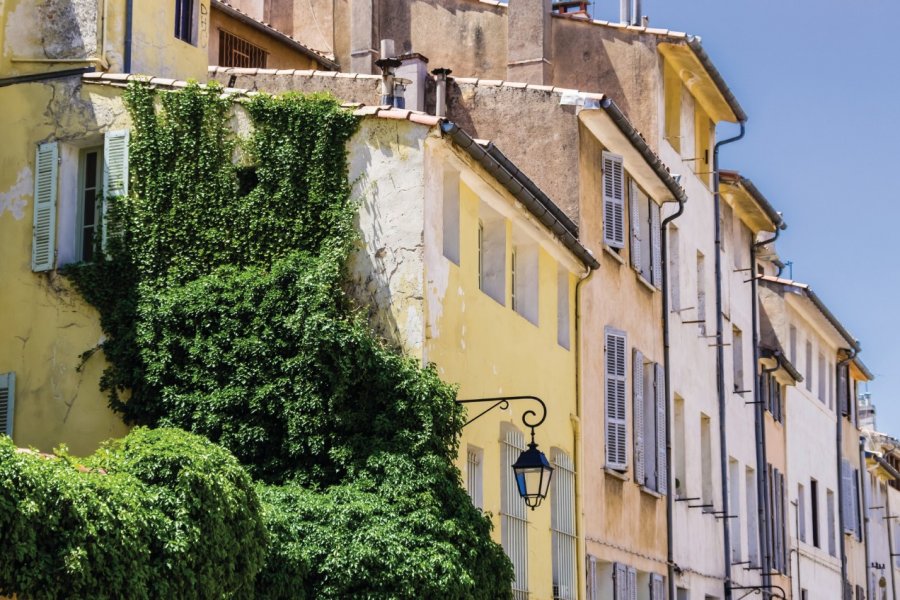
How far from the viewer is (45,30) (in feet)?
64.3

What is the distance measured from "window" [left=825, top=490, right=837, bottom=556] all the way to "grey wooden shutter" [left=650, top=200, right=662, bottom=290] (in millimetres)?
15036

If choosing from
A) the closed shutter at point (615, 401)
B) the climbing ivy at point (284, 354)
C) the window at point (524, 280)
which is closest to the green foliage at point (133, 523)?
the climbing ivy at point (284, 354)

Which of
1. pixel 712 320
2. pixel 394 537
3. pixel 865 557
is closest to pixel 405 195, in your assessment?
pixel 394 537

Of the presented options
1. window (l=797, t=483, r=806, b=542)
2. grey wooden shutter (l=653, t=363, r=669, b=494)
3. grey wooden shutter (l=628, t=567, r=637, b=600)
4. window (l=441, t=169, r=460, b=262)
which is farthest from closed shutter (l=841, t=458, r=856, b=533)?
window (l=441, t=169, r=460, b=262)

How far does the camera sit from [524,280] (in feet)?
72.8

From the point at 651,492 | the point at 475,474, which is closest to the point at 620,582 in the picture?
the point at 651,492

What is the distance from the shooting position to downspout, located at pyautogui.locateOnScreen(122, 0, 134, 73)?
19656 millimetres

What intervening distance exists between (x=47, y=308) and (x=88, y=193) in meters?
1.35

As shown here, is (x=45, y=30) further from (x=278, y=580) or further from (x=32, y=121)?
(x=278, y=580)

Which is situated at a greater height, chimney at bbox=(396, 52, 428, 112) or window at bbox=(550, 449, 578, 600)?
chimney at bbox=(396, 52, 428, 112)

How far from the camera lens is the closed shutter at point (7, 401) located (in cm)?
1894

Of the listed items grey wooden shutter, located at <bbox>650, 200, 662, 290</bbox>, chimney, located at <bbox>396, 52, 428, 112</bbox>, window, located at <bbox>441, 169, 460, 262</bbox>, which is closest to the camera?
window, located at <bbox>441, 169, 460, 262</bbox>

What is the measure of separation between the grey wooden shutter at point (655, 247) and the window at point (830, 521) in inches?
592

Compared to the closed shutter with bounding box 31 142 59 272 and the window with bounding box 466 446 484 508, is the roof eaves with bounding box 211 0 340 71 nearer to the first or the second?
the closed shutter with bounding box 31 142 59 272
